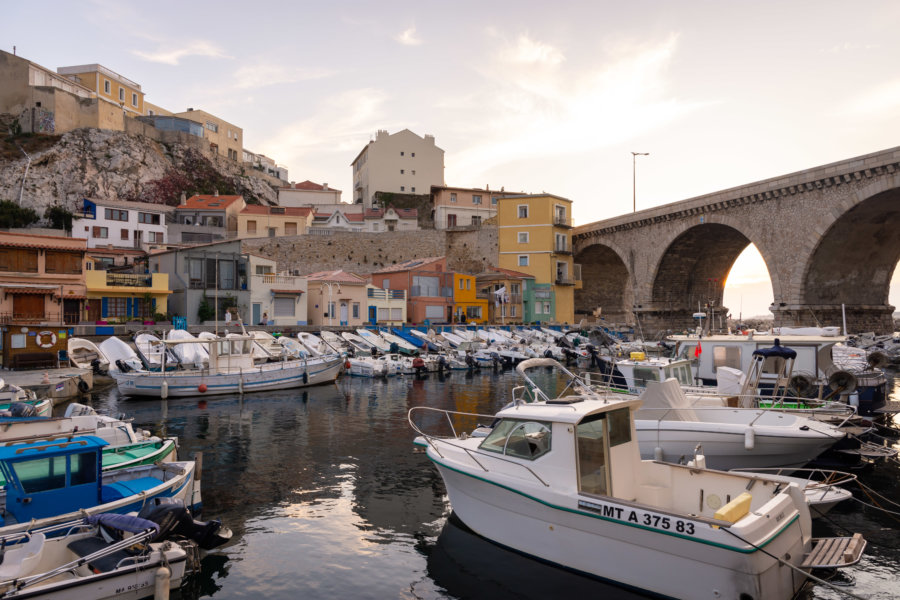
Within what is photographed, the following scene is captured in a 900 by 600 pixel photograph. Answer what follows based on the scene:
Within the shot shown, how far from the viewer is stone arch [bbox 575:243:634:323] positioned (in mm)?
63737

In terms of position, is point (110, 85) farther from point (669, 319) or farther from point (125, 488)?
point (125, 488)

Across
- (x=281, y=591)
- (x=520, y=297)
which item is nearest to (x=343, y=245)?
(x=520, y=297)

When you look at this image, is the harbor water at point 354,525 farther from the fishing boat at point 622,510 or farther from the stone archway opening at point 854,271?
the stone archway opening at point 854,271

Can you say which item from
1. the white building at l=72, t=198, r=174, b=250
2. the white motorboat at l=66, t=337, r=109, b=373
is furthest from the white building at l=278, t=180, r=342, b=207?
the white motorboat at l=66, t=337, r=109, b=373

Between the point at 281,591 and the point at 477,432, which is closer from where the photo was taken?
the point at 281,591

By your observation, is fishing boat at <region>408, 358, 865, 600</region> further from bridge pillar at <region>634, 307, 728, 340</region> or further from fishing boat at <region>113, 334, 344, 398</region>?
bridge pillar at <region>634, 307, 728, 340</region>

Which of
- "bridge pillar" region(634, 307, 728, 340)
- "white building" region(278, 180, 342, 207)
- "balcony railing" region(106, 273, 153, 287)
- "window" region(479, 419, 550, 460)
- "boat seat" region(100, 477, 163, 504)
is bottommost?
"boat seat" region(100, 477, 163, 504)

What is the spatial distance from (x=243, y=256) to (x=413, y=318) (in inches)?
564

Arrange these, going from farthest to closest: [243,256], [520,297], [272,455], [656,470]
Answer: [520,297], [243,256], [272,455], [656,470]

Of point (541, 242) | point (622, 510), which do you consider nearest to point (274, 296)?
point (541, 242)

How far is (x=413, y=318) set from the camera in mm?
47219

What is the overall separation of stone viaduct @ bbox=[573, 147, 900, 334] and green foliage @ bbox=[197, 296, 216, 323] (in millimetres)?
36839

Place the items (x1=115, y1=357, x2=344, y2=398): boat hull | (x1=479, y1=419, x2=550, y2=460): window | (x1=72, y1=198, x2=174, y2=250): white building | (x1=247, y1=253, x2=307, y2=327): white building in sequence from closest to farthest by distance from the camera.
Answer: (x1=479, y1=419, x2=550, y2=460): window, (x1=115, y1=357, x2=344, y2=398): boat hull, (x1=247, y1=253, x2=307, y2=327): white building, (x1=72, y1=198, x2=174, y2=250): white building

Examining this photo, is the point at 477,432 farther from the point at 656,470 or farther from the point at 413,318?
the point at 413,318
